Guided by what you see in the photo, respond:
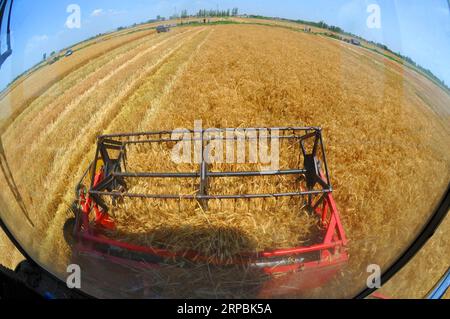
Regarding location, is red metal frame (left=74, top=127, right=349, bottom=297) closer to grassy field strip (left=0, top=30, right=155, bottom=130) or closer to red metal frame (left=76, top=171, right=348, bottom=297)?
red metal frame (left=76, top=171, right=348, bottom=297)

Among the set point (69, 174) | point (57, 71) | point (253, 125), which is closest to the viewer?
point (69, 174)

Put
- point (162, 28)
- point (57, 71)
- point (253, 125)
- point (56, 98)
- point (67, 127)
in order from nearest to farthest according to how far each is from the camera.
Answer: point (253, 125) → point (67, 127) → point (56, 98) → point (57, 71) → point (162, 28)

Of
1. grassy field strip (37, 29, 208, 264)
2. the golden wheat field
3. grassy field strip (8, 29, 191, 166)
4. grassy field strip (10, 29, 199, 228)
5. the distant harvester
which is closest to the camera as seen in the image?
the golden wheat field

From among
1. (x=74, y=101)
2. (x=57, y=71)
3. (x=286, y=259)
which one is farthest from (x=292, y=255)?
(x=57, y=71)

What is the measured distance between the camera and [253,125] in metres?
2.97

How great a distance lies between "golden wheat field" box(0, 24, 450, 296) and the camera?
908 millimetres

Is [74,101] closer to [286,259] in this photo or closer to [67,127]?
[67,127]

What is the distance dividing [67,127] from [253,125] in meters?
2.91

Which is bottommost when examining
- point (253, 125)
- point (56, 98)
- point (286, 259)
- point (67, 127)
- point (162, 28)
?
point (286, 259)

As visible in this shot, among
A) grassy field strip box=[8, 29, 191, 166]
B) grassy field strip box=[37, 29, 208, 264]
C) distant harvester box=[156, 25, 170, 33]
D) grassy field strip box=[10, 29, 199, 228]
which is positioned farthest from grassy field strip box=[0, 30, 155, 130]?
distant harvester box=[156, 25, 170, 33]

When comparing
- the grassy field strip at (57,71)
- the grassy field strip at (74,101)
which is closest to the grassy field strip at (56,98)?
the grassy field strip at (74,101)

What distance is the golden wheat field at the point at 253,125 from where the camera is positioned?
2.98 ft

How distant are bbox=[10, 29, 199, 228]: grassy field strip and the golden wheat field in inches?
1.0

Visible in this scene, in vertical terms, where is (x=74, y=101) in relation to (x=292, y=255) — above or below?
above
